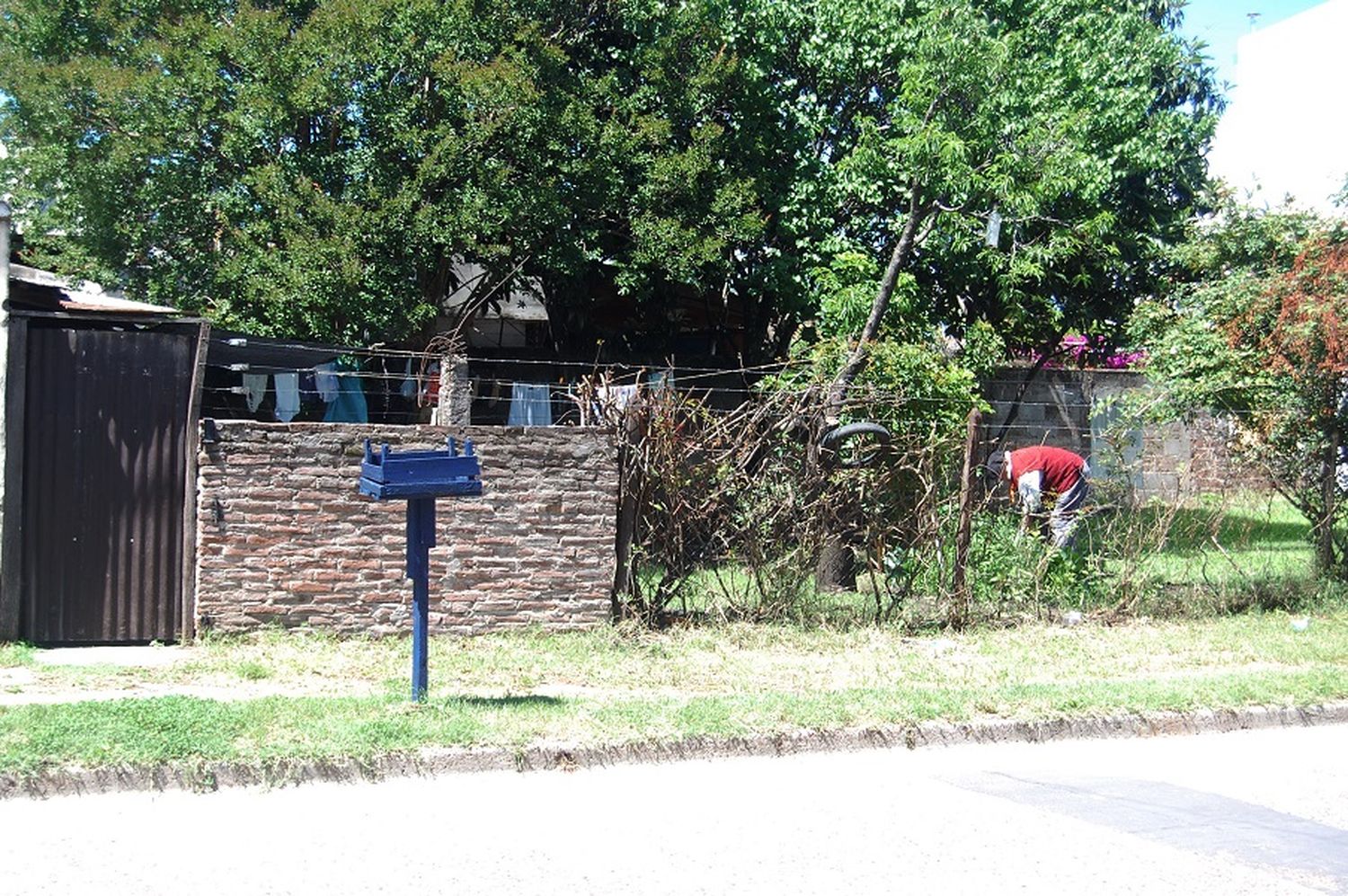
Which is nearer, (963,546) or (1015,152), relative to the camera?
(963,546)

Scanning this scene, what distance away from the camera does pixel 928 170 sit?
45.3ft

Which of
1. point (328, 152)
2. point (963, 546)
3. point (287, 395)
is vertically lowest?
point (963, 546)

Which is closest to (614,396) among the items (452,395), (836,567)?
(452,395)

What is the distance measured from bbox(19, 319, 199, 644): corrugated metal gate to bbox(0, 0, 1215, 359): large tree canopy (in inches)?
210

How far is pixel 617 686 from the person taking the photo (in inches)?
365

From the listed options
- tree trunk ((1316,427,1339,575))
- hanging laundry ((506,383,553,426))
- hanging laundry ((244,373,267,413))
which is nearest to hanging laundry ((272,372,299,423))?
hanging laundry ((244,373,267,413))

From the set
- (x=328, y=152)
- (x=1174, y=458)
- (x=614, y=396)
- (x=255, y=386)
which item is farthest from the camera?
(x=328, y=152)

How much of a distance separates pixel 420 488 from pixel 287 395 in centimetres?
850

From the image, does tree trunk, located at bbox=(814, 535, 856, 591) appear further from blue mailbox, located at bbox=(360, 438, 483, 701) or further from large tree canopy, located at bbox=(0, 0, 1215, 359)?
blue mailbox, located at bbox=(360, 438, 483, 701)

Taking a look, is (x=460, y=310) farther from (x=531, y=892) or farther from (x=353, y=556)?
(x=531, y=892)

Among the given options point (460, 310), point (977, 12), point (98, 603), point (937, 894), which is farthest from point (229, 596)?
point (977, 12)

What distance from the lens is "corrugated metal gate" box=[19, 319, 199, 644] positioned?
32.0 ft

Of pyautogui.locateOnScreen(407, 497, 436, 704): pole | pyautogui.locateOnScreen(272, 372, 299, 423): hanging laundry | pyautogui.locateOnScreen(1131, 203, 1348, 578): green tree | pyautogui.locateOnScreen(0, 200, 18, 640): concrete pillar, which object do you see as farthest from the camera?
pyautogui.locateOnScreen(272, 372, 299, 423): hanging laundry

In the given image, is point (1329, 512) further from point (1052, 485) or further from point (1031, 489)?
point (1031, 489)
